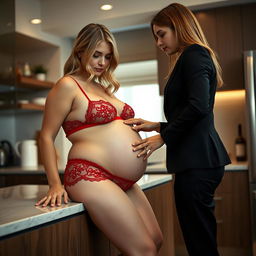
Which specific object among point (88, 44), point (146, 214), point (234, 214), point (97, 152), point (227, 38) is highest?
point (227, 38)

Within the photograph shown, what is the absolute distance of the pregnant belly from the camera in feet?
4.84

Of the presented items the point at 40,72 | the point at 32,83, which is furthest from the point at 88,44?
the point at 40,72

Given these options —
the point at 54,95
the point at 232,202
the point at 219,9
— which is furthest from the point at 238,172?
the point at 54,95

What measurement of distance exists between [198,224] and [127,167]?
1.12 feet

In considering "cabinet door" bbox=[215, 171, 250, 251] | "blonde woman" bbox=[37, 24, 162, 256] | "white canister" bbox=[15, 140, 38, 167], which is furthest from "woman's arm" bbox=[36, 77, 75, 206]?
"white canister" bbox=[15, 140, 38, 167]

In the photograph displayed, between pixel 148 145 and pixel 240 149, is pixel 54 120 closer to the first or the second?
pixel 148 145

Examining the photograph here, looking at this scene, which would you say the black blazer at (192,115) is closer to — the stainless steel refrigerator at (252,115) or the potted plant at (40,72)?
the stainless steel refrigerator at (252,115)

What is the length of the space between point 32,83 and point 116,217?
2.91 metres

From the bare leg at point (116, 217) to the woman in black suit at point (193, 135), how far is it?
0.19 metres

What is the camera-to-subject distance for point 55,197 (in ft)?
4.65

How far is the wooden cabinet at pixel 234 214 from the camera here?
125 inches

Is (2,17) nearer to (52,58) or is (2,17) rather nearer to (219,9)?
(52,58)

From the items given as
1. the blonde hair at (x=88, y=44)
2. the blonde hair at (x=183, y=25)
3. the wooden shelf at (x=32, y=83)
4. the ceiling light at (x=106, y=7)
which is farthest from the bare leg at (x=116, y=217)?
the wooden shelf at (x=32, y=83)

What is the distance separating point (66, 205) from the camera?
4.49ft
